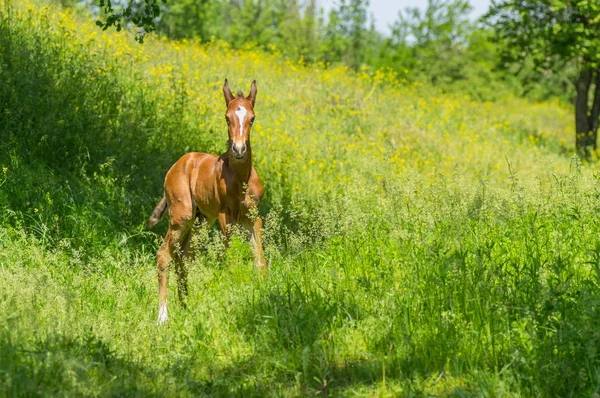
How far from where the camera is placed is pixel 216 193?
7.48m

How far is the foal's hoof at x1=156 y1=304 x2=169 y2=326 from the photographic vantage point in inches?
243

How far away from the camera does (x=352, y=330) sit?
530cm

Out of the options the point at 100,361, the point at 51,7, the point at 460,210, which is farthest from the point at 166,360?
the point at 51,7

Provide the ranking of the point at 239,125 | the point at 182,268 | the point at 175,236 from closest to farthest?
the point at 239,125 < the point at 175,236 < the point at 182,268

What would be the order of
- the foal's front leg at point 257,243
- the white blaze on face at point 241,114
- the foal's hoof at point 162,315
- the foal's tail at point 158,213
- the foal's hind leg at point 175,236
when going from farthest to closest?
the foal's tail at point 158,213 → the foal's hind leg at point 175,236 → the foal's front leg at point 257,243 → the white blaze on face at point 241,114 → the foal's hoof at point 162,315

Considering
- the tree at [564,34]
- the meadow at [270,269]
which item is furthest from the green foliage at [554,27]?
the meadow at [270,269]

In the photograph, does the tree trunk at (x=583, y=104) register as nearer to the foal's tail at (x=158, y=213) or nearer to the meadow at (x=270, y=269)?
the meadow at (x=270, y=269)

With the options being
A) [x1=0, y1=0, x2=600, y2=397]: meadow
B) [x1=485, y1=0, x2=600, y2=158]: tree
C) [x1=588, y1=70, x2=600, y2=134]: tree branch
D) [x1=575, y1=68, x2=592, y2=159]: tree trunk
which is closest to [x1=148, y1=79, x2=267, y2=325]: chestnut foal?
[x1=0, y1=0, x2=600, y2=397]: meadow

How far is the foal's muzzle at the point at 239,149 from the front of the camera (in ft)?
21.9

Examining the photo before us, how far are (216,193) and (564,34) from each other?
14440 mm

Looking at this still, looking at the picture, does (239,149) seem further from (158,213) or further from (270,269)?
(158,213)

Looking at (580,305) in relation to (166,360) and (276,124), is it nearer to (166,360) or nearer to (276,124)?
(166,360)

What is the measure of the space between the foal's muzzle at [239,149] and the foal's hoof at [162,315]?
67.4 inches

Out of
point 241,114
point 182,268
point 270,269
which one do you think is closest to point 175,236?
point 182,268
